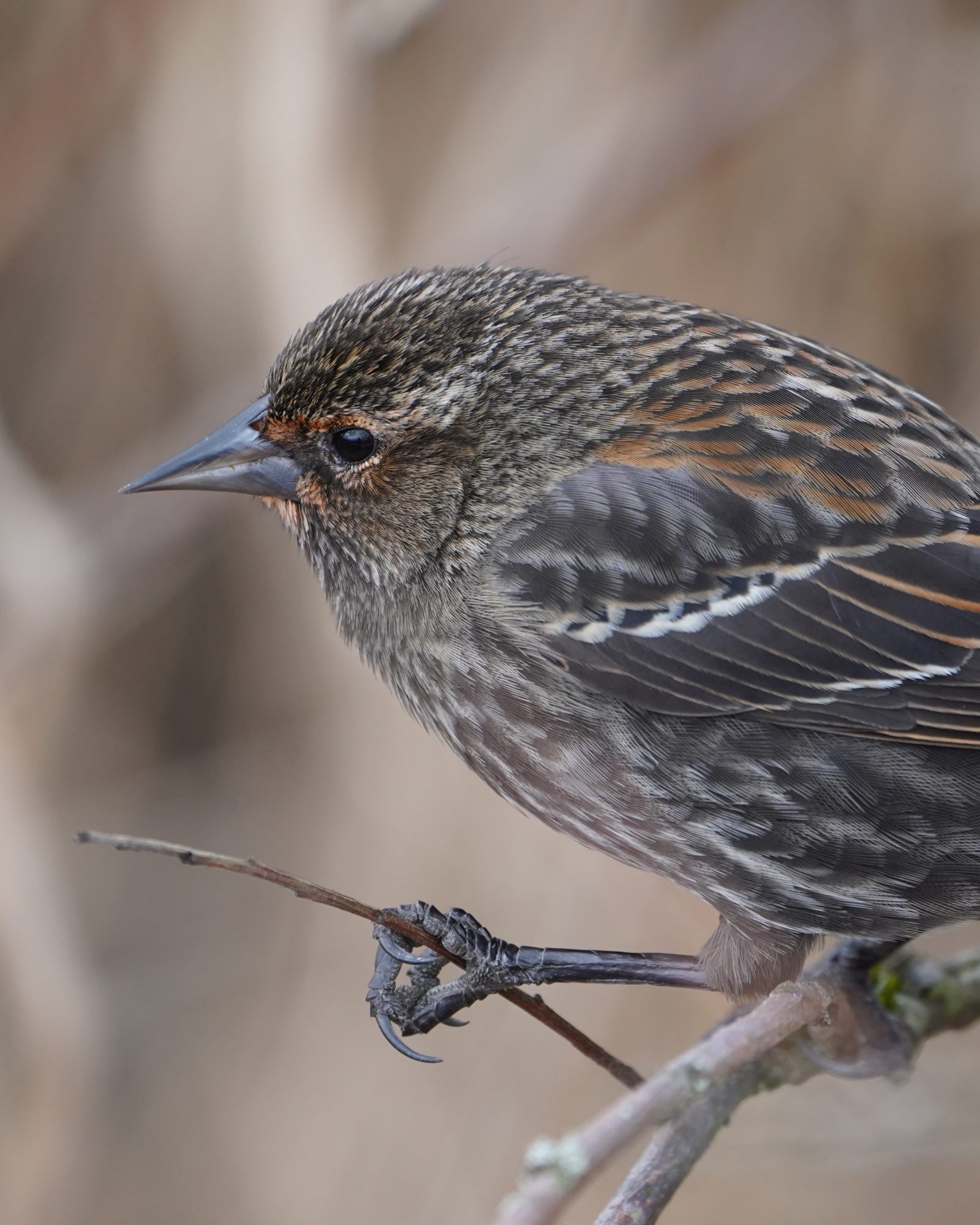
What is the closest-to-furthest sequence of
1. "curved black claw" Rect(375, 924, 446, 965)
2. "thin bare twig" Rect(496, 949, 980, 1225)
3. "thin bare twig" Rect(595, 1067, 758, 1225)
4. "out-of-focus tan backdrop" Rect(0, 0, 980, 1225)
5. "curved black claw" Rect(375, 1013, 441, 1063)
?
"thin bare twig" Rect(496, 949, 980, 1225), "thin bare twig" Rect(595, 1067, 758, 1225), "curved black claw" Rect(375, 1013, 441, 1063), "curved black claw" Rect(375, 924, 446, 965), "out-of-focus tan backdrop" Rect(0, 0, 980, 1225)

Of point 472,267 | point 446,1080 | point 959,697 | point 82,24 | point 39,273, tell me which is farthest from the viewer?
point 446,1080

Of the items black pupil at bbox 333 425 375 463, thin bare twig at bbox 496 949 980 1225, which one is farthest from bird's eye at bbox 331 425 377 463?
thin bare twig at bbox 496 949 980 1225

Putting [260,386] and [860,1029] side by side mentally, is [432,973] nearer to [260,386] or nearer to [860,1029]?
[860,1029]

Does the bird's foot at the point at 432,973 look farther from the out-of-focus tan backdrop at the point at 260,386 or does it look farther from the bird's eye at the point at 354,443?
the out-of-focus tan backdrop at the point at 260,386

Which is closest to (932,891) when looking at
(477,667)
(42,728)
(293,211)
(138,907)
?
(477,667)

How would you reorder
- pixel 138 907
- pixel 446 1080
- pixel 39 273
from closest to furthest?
1. pixel 39 273
2. pixel 446 1080
3. pixel 138 907

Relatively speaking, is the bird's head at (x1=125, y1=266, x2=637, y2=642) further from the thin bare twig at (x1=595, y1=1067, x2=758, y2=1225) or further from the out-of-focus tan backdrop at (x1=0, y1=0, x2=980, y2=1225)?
the thin bare twig at (x1=595, y1=1067, x2=758, y2=1225)

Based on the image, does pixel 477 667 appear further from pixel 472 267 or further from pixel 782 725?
pixel 472 267

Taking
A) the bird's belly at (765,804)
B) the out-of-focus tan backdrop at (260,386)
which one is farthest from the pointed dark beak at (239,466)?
the out-of-focus tan backdrop at (260,386)
